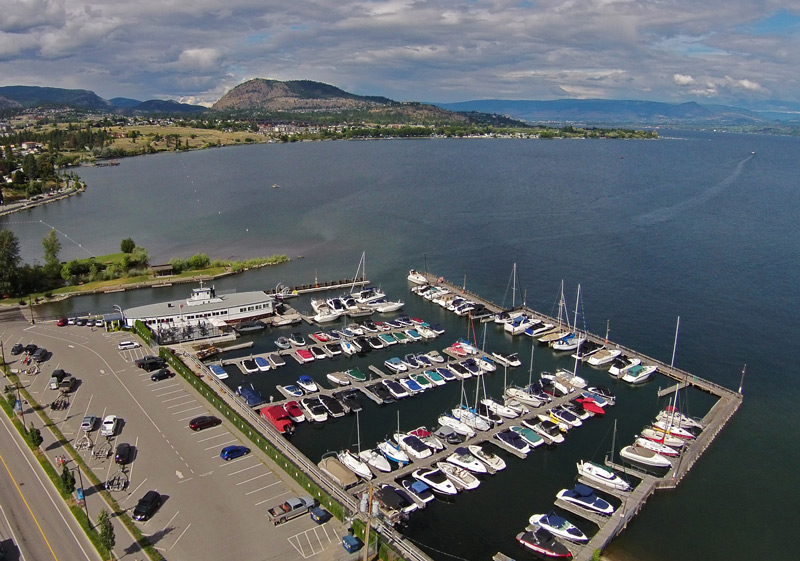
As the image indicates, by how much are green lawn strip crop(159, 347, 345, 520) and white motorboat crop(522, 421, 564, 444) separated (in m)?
11.3

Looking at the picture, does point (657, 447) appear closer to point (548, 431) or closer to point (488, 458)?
point (548, 431)

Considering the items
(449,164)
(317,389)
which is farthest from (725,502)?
(449,164)

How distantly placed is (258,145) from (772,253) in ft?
545

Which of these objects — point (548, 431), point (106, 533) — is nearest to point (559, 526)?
point (548, 431)

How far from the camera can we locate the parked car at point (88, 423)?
24250mm

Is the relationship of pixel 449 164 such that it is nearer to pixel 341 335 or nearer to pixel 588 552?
pixel 341 335

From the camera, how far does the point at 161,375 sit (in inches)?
1162

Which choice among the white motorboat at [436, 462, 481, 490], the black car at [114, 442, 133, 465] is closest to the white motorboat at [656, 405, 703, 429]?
the white motorboat at [436, 462, 481, 490]

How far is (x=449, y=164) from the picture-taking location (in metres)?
140

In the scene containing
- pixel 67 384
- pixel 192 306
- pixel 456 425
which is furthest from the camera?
pixel 192 306

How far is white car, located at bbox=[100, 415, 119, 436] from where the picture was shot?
23.8m

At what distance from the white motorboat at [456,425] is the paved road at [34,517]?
49.7 feet

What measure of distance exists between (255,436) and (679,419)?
20.5 m

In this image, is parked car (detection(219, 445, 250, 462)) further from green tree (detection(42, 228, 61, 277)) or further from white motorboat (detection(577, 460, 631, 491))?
green tree (detection(42, 228, 61, 277))
